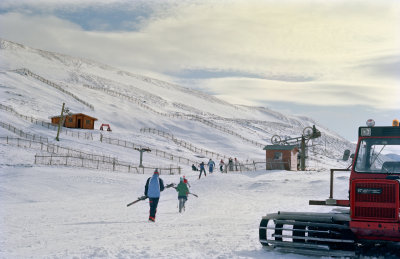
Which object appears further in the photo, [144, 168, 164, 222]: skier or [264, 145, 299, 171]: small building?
[264, 145, 299, 171]: small building

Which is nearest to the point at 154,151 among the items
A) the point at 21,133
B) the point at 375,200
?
the point at 21,133

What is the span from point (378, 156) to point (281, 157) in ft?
118

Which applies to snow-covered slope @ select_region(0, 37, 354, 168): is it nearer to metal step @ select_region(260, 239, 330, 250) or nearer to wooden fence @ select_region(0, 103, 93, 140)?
wooden fence @ select_region(0, 103, 93, 140)

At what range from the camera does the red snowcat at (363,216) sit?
8.09 metres

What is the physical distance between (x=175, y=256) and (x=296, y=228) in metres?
2.68

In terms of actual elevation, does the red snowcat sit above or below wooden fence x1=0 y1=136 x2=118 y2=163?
below

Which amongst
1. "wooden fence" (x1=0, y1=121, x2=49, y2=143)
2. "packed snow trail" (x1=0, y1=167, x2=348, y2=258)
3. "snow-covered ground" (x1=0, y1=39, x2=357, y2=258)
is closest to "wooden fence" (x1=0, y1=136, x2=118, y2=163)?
"snow-covered ground" (x1=0, y1=39, x2=357, y2=258)

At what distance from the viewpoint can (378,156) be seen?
30.6ft

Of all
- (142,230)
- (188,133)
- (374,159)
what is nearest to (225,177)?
(142,230)

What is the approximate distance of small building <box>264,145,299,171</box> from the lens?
4450 cm

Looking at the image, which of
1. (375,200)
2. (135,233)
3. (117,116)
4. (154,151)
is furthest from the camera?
(117,116)

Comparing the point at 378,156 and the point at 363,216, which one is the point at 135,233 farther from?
the point at 378,156

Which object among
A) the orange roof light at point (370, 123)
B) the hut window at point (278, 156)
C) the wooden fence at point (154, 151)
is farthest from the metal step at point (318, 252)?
A: the wooden fence at point (154, 151)

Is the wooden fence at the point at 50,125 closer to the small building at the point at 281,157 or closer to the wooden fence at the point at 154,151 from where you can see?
the wooden fence at the point at 154,151
